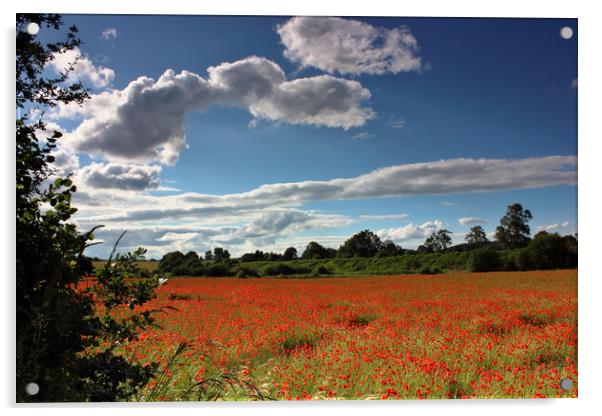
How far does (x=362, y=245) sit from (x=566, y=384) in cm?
213

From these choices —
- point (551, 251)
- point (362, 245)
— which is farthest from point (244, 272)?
point (551, 251)

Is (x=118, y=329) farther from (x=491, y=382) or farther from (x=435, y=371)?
(x=491, y=382)

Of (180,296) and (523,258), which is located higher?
(523,258)

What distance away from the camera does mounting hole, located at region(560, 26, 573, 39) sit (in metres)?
4.53

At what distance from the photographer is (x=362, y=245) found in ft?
14.3

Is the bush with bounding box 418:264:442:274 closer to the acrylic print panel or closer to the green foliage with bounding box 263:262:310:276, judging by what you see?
the acrylic print panel

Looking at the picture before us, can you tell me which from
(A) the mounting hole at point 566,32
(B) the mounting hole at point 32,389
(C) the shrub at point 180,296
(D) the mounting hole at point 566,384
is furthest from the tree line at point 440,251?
(A) the mounting hole at point 566,32

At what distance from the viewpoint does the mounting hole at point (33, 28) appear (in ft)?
13.9

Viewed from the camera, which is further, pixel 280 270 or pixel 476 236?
pixel 280 270

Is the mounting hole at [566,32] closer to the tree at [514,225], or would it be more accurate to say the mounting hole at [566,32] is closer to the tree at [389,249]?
the tree at [514,225]

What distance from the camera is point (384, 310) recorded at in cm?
480

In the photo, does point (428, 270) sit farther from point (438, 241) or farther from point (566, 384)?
point (566, 384)

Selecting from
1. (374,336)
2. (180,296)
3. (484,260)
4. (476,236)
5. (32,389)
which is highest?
(476,236)
